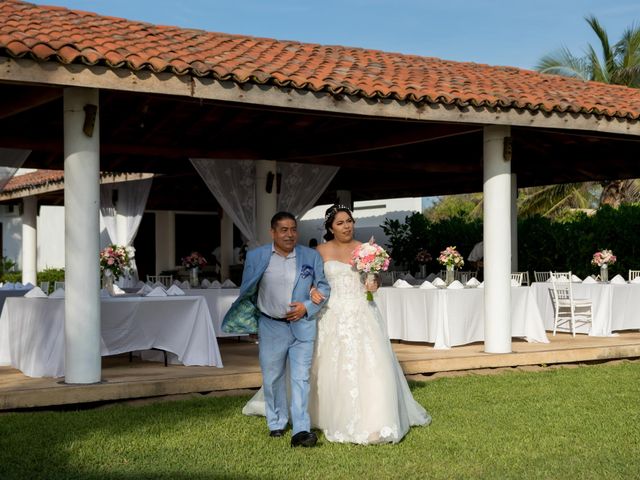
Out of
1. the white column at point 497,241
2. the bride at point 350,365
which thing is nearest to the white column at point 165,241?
the white column at point 497,241

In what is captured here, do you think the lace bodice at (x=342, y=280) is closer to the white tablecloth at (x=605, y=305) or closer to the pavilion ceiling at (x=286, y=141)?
the pavilion ceiling at (x=286, y=141)

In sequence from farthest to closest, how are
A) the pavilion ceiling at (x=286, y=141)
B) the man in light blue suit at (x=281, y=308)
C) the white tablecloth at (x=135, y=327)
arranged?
the pavilion ceiling at (x=286, y=141) → the white tablecloth at (x=135, y=327) → the man in light blue suit at (x=281, y=308)

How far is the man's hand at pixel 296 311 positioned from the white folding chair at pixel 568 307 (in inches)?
272

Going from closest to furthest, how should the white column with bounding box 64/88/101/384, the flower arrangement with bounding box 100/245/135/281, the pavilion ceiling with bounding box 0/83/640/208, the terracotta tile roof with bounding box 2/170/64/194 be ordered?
the white column with bounding box 64/88/101/384, the pavilion ceiling with bounding box 0/83/640/208, the flower arrangement with bounding box 100/245/135/281, the terracotta tile roof with bounding box 2/170/64/194

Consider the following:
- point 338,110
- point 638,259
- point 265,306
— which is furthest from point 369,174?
point 265,306

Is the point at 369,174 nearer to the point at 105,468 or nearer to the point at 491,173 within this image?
the point at 491,173

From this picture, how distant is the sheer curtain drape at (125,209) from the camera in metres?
15.7

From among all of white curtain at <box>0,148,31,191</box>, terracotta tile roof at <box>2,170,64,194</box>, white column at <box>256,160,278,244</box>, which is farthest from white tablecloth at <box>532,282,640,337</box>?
terracotta tile roof at <box>2,170,64,194</box>

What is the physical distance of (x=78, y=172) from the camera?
7621 millimetres

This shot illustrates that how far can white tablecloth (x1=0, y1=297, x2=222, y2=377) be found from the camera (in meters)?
8.55

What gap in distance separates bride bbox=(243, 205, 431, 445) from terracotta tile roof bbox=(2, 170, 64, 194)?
1128 cm

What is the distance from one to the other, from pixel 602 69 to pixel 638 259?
13.6 meters

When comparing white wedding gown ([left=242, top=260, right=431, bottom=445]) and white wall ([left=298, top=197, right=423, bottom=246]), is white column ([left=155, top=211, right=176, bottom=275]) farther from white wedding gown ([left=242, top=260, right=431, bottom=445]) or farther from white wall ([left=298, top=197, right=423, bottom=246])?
white wedding gown ([left=242, top=260, right=431, bottom=445])

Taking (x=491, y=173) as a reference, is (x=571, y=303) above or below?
below
